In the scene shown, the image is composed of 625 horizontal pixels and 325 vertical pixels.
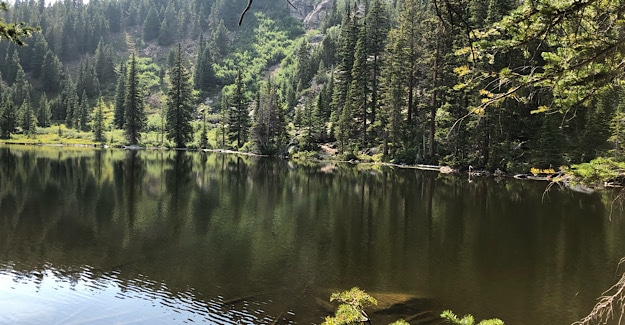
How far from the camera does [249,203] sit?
2383 cm

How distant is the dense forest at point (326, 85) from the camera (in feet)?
21.0

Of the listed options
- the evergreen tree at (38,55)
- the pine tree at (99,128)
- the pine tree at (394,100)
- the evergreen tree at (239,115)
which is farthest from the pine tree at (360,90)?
the evergreen tree at (38,55)

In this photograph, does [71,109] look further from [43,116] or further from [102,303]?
[102,303]

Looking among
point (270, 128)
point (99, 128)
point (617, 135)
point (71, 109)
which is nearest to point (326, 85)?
point (270, 128)

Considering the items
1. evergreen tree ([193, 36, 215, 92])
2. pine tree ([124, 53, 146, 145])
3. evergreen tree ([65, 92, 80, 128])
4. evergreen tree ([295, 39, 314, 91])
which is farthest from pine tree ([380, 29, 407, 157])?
evergreen tree ([193, 36, 215, 92])

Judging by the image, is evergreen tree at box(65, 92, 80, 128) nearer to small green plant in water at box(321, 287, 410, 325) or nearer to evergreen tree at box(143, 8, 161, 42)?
evergreen tree at box(143, 8, 161, 42)

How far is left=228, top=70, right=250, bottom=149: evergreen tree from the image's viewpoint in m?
79.6

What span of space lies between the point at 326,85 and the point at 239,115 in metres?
20.1

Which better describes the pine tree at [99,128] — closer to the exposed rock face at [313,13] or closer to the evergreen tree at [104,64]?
the evergreen tree at [104,64]

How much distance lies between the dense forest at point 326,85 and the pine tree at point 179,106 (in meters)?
0.23

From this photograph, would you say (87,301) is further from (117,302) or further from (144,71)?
(144,71)

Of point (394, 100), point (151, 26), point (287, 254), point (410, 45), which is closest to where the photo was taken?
point (287, 254)

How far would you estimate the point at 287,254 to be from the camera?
13961 mm

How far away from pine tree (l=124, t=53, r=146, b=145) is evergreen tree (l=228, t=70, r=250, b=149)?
18414 mm
